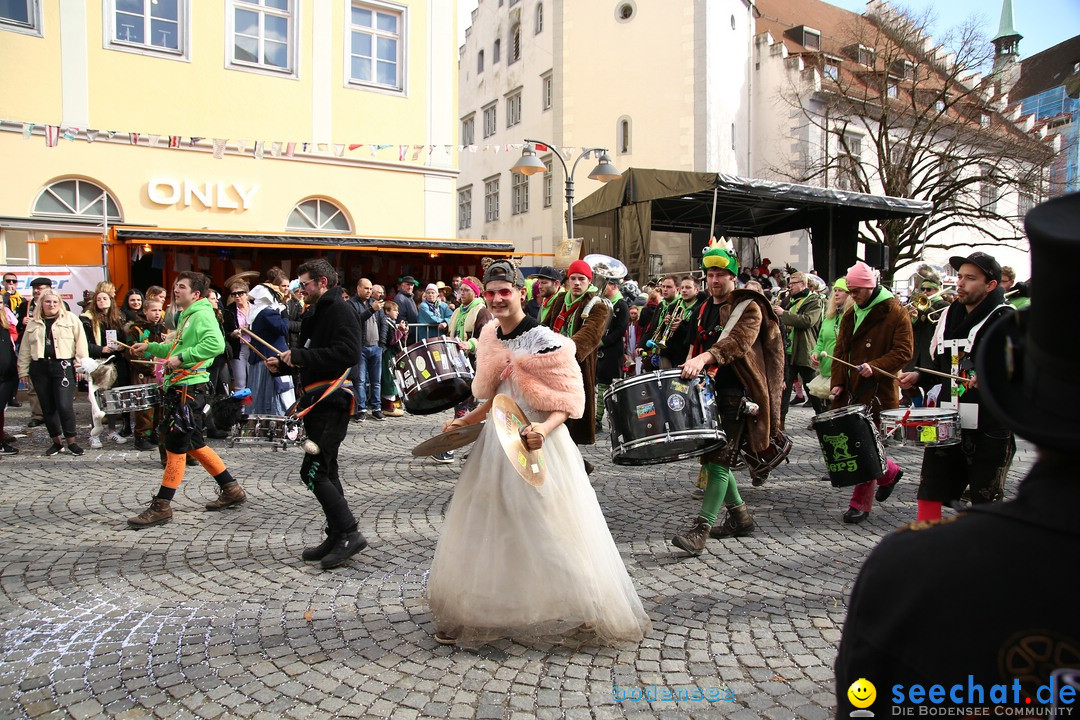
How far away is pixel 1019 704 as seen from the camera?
1081 millimetres

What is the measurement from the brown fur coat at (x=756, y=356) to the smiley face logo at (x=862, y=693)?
383 centimetres

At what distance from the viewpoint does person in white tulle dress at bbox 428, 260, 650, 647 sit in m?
3.41

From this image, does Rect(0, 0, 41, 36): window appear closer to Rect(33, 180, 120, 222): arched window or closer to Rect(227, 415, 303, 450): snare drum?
Rect(33, 180, 120, 222): arched window

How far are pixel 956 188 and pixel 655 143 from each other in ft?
35.9

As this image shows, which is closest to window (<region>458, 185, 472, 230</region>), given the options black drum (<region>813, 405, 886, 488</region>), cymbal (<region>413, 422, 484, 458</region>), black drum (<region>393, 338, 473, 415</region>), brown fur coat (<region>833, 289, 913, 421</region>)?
black drum (<region>393, 338, 473, 415</region>)

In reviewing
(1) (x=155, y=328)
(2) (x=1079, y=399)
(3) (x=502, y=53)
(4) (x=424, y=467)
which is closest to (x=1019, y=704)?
(2) (x=1079, y=399)

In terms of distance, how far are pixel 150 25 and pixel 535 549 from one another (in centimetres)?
1779

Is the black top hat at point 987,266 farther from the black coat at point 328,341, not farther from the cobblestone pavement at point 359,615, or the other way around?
the black coat at point 328,341

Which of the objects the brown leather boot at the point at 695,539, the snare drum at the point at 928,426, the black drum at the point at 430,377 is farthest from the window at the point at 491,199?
the snare drum at the point at 928,426

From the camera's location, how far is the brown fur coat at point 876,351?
5.67 meters

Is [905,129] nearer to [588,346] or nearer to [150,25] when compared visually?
[150,25]

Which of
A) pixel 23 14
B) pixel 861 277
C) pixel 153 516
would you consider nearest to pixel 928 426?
pixel 861 277

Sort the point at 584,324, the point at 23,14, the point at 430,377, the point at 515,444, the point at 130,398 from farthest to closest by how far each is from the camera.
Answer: the point at 23,14 < the point at 584,324 < the point at 130,398 < the point at 430,377 < the point at 515,444

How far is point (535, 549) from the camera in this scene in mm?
3406
